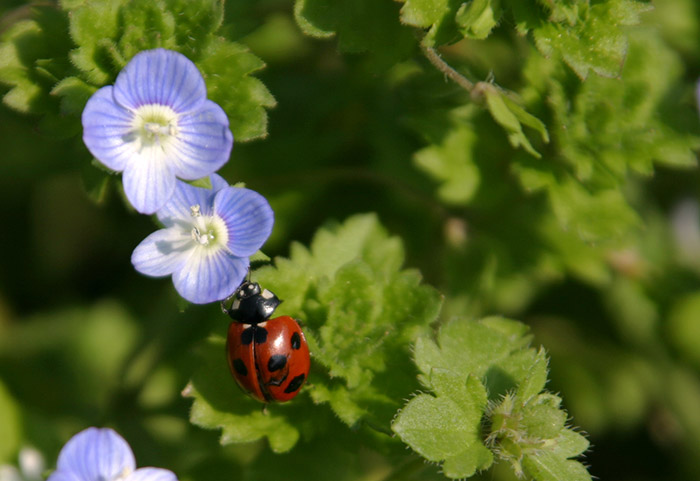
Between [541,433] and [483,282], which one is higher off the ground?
[541,433]

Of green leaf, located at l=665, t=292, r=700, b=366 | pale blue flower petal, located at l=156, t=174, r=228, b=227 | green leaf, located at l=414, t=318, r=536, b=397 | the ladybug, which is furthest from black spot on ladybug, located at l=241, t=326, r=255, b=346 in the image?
green leaf, located at l=665, t=292, r=700, b=366

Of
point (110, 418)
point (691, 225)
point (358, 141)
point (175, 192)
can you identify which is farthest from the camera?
point (691, 225)

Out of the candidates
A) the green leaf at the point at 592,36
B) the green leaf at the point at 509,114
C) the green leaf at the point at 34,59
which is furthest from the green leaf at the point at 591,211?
the green leaf at the point at 34,59

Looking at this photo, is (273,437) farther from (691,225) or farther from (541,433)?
(691,225)

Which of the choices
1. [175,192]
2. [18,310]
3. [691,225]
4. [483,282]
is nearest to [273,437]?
[175,192]

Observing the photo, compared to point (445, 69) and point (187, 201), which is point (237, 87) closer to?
point (187, 201)

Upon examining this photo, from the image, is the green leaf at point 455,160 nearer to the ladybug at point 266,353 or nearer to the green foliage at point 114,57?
the green foliage at point 114,57

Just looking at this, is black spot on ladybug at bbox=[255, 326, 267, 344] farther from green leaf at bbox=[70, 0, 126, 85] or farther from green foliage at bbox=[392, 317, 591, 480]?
green leaf at bbox=[70, 0, 126, 85]

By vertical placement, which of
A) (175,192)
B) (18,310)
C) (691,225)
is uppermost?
(175,192)
